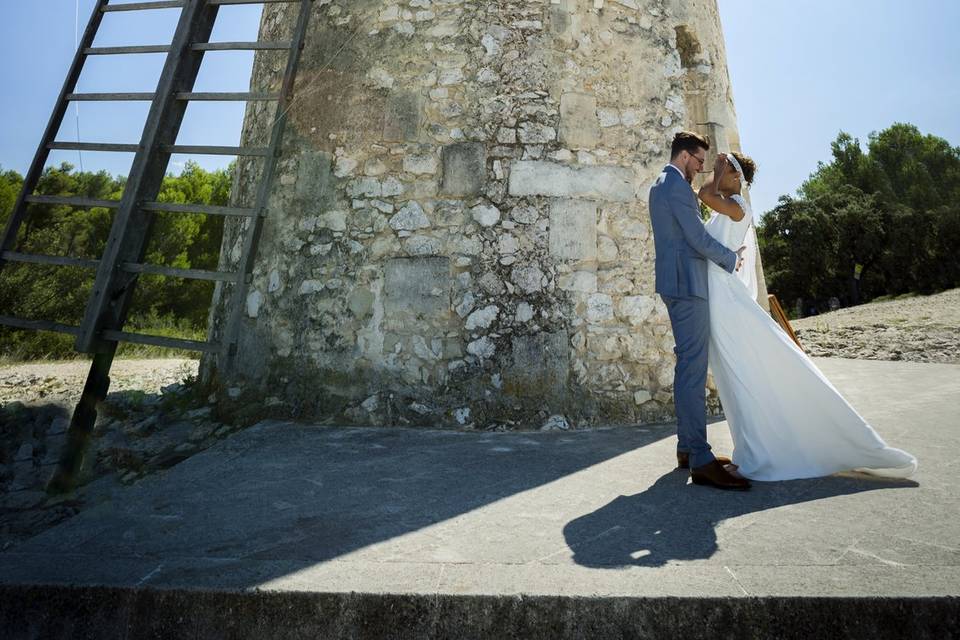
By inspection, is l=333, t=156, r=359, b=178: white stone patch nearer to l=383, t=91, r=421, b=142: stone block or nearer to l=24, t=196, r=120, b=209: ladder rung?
l=383, t=91, r=421, b=142: stone block

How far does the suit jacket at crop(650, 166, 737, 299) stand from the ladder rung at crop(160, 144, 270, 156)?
2.98m

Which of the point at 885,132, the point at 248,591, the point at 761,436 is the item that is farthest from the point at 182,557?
the point at 885,132

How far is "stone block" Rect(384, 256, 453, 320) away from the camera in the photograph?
4383 millimetres

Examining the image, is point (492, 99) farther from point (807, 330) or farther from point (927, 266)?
point (927, 266)

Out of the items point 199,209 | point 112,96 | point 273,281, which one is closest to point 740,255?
point 273,281

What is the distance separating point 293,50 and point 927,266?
953 inches

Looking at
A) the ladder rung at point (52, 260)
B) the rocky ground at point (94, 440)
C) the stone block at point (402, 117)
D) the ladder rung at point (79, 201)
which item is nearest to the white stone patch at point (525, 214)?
the stone block at point (402, 117)

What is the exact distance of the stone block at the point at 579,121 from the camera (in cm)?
457

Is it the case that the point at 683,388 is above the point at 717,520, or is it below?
above

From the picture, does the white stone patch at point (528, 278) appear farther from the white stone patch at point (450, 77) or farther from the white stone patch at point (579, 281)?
the white stone patch at point (450, 77)

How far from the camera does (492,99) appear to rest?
452 centimetres

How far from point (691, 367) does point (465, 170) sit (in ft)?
7.61

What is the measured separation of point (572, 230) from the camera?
4.48 meters

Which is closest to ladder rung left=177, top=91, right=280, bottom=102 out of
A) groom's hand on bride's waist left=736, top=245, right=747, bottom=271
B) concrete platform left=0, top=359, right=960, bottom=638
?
concrete platform left=0, top=359, right=960, bottom=638
